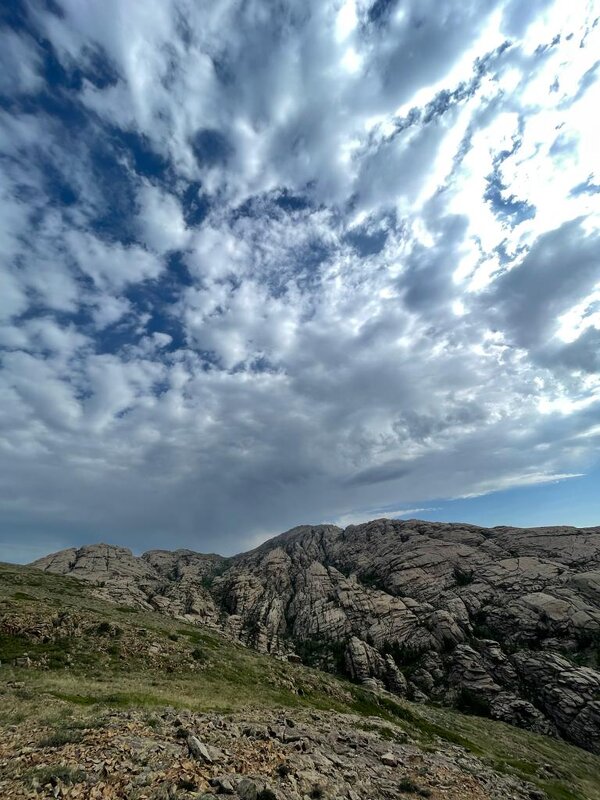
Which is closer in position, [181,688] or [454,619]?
[181,688]

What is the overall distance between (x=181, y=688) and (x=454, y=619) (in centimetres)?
11302

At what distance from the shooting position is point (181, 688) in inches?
1679

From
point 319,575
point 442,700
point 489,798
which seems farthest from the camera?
point 319,575

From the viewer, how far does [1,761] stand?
1599cm

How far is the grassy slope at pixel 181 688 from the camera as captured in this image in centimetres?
3162

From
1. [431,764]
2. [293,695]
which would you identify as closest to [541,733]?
[293,695]

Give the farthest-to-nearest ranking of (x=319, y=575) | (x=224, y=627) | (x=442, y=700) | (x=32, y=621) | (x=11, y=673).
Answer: (x=319, y=575), (x=224, y=627), (x=442, y=700), (x=32, y=621), (x=11, y=673)

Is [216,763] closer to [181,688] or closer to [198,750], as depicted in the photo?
[198,750]

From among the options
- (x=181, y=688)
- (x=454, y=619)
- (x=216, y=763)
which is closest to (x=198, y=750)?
(x=216, y=763)

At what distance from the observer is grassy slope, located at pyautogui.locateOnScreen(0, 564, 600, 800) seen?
3162cm

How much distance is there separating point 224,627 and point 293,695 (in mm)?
103020

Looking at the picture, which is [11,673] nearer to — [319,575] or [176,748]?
[176,748]

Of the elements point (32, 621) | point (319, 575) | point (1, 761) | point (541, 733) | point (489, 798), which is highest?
point (319, 575)

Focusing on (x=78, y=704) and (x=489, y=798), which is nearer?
(x=489, y=798)
